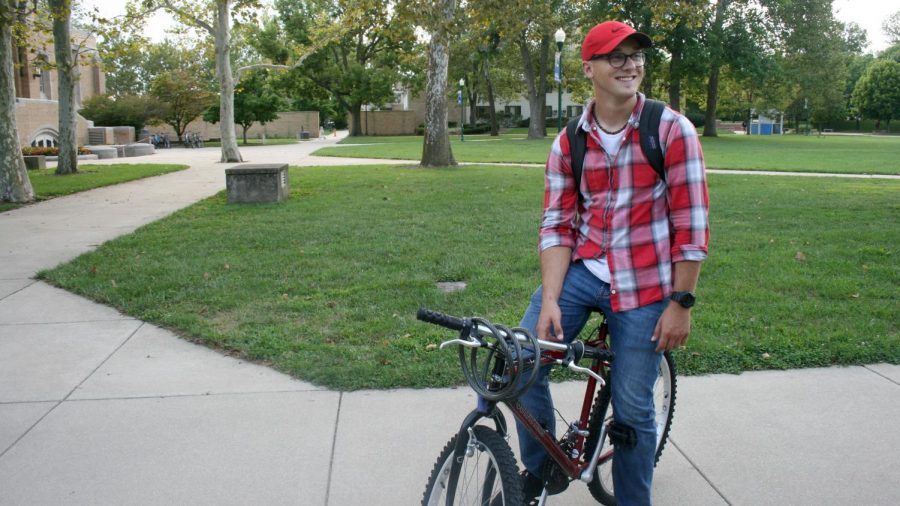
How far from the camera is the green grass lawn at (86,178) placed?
53.1 feet

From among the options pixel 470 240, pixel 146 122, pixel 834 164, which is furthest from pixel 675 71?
pixel 470 240

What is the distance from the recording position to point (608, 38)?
252cm

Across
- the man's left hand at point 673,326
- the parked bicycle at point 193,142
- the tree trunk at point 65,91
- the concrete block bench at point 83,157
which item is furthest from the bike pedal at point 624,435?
the parked bicycle at point 193,142

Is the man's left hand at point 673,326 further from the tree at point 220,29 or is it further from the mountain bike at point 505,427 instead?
the tree at point 220,29

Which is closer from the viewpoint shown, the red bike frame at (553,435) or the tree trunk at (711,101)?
the red bike frame at (553,435)

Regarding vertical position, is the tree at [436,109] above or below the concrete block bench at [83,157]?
above

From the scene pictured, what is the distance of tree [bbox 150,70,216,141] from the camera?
44750 mm

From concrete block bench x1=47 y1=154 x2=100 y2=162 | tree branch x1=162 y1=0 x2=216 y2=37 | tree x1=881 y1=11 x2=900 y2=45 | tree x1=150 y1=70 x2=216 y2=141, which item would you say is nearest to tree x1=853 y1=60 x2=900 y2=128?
tree x1=881 y1=11 x2=900 y2=45

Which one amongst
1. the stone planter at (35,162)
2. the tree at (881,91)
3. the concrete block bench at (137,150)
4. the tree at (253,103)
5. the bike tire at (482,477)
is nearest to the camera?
the bike tire at (482,477)

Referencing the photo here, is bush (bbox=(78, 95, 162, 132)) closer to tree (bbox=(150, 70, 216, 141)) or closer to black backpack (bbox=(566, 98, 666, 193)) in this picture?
tree (bbox=(150, 70, 216, 141))

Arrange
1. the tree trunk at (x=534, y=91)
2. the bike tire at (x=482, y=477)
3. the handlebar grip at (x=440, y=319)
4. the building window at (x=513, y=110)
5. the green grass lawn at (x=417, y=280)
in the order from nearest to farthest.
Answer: the handlebar grip at (x=440, y=319) < the bike tire at (x=482, y=477) < the green grass lawn at (x=417, y=280) < the tree trunk at (x=534, y=91) < the building window at (x=513, y=110)

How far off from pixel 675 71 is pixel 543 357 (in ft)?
142

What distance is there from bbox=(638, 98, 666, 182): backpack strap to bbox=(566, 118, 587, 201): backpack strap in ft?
0.72

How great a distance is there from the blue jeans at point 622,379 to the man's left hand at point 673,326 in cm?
5
